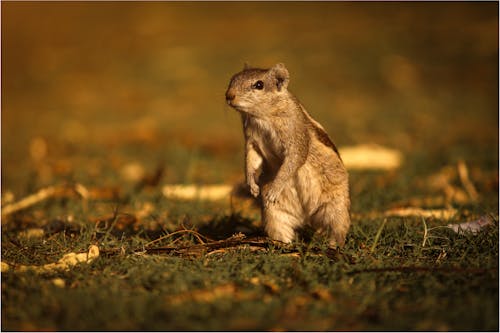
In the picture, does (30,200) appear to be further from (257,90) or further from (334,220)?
(334,220)

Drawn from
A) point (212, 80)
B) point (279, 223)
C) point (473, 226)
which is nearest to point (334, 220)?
point (279, 223)

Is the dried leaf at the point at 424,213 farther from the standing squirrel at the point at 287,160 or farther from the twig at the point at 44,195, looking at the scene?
the twig at the point at 44,195

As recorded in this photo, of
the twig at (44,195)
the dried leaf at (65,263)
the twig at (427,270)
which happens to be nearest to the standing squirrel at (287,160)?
the twig at (427,270)

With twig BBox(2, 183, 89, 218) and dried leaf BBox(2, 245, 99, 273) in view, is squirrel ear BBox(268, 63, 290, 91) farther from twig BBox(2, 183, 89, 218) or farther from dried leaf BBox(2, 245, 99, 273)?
twig BBox(2, 183, 89, 218)

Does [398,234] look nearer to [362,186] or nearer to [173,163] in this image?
[362,186]

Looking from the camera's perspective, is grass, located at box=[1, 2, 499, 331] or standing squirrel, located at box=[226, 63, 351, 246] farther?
standing squirrel, located at box=[226, 63, 351, 246]

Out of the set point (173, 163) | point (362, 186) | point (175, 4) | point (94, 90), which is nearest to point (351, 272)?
point (362, 186)

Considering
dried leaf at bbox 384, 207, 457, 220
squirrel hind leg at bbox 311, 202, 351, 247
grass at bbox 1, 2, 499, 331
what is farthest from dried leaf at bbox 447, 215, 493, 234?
squirrel hind leg at bbox 311, 202, 351, 247
